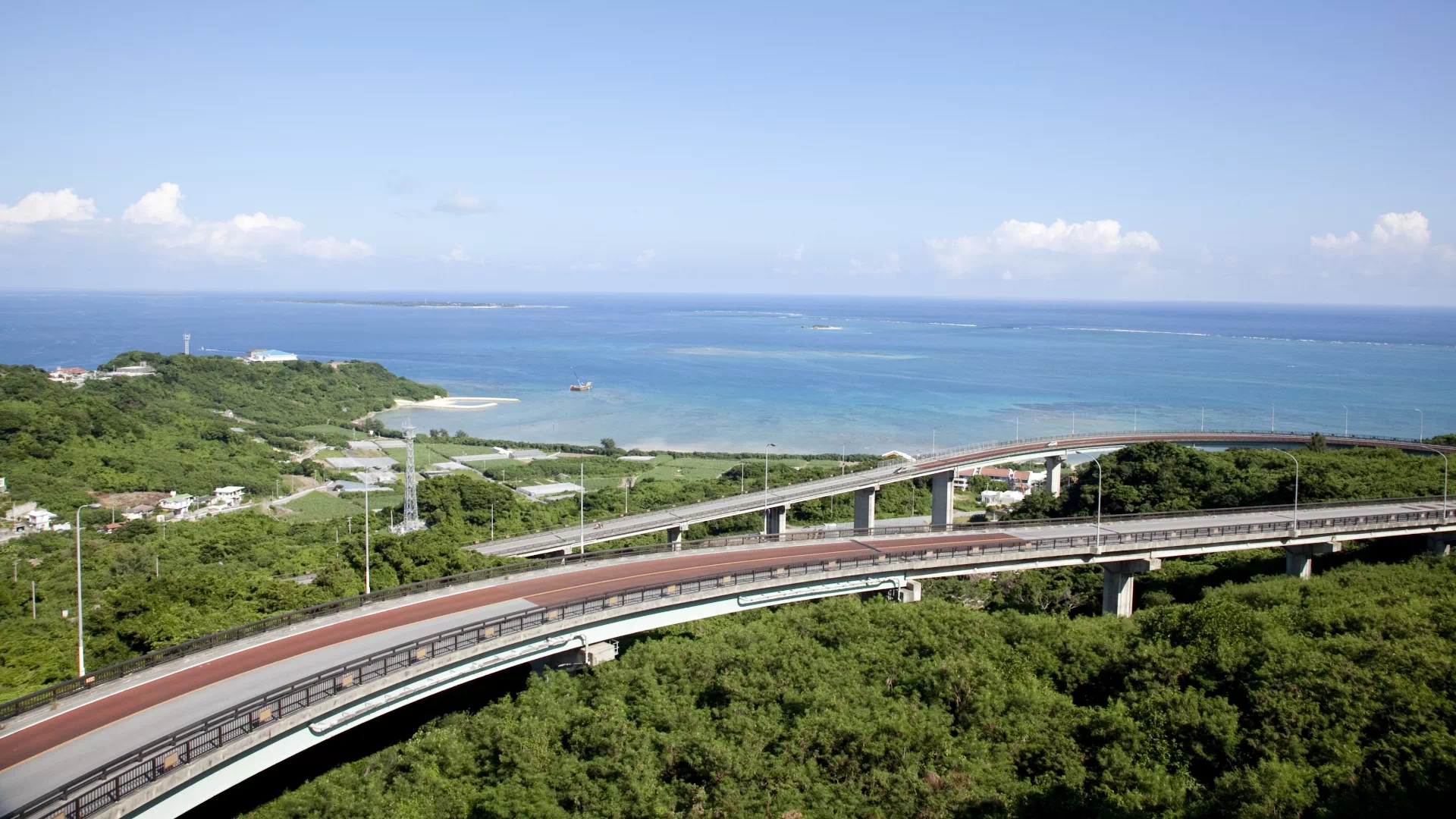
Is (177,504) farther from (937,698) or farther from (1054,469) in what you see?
(1054,469)

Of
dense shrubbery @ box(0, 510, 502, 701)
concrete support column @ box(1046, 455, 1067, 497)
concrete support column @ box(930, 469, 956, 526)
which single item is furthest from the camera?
concrete support column @ box(1046, 455, 1067, 497)

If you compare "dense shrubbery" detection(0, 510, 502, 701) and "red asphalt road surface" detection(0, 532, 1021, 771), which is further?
"dense shrubbery" detection(0, 510, 502, 701)

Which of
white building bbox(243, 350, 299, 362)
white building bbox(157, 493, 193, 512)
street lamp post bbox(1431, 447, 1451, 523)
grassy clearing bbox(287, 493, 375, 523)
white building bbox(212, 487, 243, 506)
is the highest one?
white building bbox(243, 350, 299, 362)

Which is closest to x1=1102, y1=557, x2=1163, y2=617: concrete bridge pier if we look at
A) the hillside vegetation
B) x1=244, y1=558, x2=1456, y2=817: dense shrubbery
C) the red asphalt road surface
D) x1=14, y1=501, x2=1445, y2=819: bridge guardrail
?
x1=14, y1=501, x2=1445, y2=819: bridge guardrail

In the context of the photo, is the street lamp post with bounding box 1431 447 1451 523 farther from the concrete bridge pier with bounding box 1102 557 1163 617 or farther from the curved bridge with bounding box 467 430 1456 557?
the concrete bridge pier with bounding box 1102 557 1163 617

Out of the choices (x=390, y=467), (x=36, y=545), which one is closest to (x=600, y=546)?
(x=36, y=545)

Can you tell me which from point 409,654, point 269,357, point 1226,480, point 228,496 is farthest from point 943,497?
point 269,357

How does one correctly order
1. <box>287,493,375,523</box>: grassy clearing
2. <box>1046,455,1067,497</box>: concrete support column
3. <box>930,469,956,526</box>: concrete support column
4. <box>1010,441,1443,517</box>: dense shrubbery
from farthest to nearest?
<box>1046,455,1067,497</box>: concrete support column, <box>287,493,375,523</box>: grassy clearing, <box>930,469,956,526</box>: concrete support column, <box>1010,441,1443,517</box>: dense shrubbery
